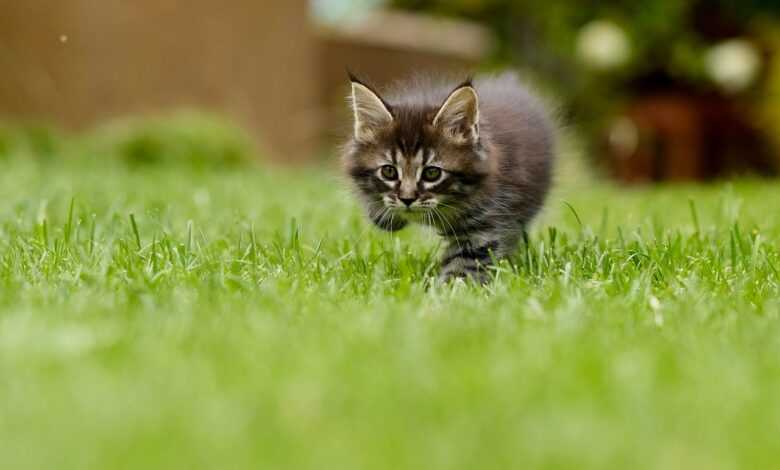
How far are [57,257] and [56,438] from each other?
1.96 meters

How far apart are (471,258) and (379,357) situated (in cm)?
169

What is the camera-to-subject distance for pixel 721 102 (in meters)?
17.4

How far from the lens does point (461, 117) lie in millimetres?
3885

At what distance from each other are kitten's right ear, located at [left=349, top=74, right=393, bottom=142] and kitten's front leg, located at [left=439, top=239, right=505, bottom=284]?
542 mm

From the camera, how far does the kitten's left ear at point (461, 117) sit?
12.6 feet

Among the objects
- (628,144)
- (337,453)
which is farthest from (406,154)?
(628,144)

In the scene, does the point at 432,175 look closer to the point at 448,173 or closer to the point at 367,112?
the point at 448,173

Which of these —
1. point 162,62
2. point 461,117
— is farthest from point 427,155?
point 162,62

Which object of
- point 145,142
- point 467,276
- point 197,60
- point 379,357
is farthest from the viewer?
point 197,60

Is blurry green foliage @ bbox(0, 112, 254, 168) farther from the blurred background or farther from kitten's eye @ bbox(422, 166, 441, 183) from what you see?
kitten's eye @ bbox(422, 166, 441, 183)

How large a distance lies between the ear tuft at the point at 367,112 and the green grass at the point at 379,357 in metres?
0.45

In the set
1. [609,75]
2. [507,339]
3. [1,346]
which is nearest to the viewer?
[1,346]

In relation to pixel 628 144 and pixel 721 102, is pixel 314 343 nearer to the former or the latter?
pixel 628 144

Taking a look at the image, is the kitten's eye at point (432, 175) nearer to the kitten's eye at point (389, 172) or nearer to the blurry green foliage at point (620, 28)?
the kitten's eye at point (389, 172)
